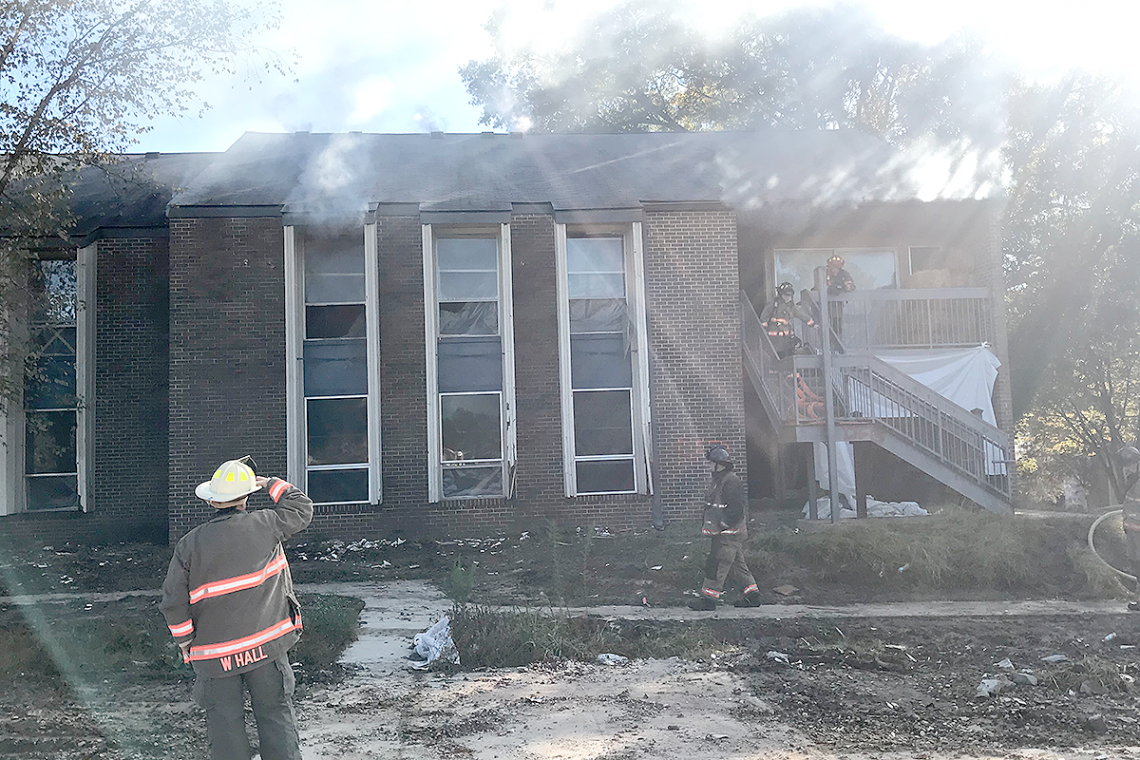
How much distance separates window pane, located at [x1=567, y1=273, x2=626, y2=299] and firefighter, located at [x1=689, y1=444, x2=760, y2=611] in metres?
6.59

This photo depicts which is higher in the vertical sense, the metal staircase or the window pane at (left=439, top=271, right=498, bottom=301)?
the window pane at (left=439, top=271, right=498, bottom=301)

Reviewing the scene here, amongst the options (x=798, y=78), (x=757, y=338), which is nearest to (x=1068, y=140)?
(x=798, y=78)

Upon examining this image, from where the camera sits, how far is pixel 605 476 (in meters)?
15.4

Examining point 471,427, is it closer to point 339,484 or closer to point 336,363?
point 339,484

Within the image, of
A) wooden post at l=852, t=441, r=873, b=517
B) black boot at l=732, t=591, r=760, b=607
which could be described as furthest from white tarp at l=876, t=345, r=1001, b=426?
black boot at l=732, t=591, r=760, b=607

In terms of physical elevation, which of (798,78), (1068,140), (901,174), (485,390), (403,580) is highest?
(798,78)

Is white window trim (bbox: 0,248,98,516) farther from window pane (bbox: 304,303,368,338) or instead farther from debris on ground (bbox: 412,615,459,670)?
debris on ground (bbox: 412,615,459,670)

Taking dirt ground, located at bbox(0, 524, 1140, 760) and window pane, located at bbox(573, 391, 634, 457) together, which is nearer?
dirt ground, located at bbox(0, 524, 1140, 760)

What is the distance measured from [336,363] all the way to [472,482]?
9.71 feet

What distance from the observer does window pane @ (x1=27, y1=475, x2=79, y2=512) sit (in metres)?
16.2

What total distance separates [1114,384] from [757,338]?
20.5 m

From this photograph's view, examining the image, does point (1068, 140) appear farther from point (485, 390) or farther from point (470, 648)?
point (470, 648)

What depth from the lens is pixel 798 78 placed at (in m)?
28.8

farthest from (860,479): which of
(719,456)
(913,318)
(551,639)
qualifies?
(551,639)
